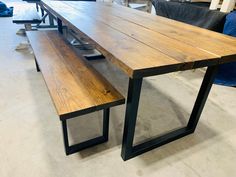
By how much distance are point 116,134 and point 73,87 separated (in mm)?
514

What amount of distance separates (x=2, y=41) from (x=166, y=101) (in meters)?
2.71

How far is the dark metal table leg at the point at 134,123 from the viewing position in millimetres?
973

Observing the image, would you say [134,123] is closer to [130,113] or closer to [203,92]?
[130,113]

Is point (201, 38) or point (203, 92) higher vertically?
point (201, 38)

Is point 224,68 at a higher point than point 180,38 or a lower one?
lower

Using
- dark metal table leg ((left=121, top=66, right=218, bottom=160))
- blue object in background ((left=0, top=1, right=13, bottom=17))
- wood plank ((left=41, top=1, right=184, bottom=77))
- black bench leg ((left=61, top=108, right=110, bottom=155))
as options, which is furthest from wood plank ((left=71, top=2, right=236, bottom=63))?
blue object in background ((left=0, top=1, right=13, bottom=17))

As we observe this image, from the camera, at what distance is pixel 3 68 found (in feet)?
7.21

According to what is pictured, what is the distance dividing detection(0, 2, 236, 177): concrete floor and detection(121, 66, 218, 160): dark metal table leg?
45 mm

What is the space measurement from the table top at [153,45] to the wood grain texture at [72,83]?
0.85 feet

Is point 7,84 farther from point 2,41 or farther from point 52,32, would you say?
point 2,41

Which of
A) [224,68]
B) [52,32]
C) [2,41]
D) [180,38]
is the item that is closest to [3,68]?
[52,32]

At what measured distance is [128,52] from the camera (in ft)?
3.00

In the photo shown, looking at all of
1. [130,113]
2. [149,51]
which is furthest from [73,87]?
[149,51]

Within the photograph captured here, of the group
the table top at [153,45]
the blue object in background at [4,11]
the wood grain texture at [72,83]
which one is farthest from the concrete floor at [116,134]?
the blue object in background at [4,11]
